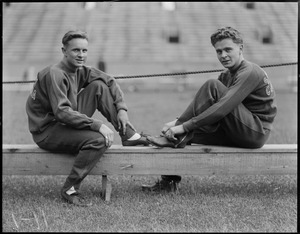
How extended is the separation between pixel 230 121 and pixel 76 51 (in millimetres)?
1368

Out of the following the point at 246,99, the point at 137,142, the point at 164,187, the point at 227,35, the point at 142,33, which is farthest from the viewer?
the point at 142,33

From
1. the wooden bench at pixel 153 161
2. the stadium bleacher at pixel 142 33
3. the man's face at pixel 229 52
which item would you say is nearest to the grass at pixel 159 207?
the wooden bench at pixel 153 161

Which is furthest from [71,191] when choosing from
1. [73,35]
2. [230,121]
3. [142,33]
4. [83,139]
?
[142,33]

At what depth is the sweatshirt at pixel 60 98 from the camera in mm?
3674

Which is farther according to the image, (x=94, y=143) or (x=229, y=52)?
(x=229, y=52)

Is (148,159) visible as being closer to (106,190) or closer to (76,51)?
(106,190)

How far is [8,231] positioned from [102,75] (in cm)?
155

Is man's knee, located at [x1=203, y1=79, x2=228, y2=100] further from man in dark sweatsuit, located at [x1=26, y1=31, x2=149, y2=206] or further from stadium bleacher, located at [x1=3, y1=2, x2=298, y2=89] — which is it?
stadium bleacher, located at [x1=3, y1=2, x2=298, y2=89]

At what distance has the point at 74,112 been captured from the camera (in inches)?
145

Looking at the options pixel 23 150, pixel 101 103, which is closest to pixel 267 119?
pixel 101 103

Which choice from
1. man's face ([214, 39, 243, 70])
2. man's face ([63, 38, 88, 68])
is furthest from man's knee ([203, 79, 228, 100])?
man's face ([63, 38, 88, 68])

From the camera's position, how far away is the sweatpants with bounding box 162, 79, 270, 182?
3809 millimetres

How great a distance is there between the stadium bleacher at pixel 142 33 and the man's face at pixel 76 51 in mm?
23736

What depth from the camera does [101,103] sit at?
405 centimetres
